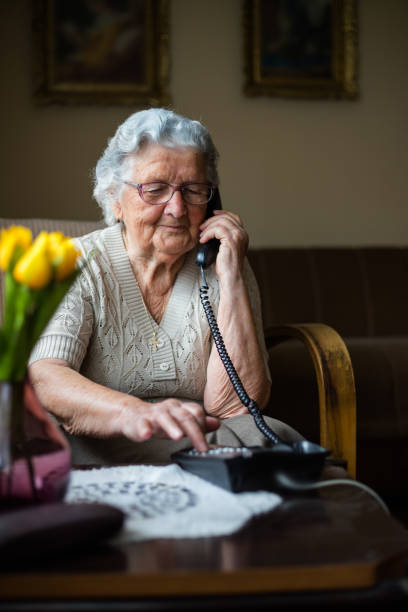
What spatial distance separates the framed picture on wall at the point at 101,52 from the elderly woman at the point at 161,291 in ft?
5.92

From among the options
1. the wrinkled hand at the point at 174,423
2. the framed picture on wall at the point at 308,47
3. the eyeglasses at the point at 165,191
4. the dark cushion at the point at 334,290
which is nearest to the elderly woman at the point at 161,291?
the eyeglasses at the point at 165,191

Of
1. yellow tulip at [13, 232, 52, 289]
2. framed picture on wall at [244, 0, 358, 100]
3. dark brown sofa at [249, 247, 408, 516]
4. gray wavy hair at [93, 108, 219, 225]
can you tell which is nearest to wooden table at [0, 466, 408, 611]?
yellow tulip at [13, 232, 52, 289]

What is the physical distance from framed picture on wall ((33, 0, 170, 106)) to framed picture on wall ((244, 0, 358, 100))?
20.1 inches

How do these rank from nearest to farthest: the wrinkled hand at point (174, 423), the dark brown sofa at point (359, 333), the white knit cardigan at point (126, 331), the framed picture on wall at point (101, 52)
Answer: the wrinkled hand at point (174, 423), the white knit cardigan at point (126, 331), the dark brown sofa at point (359, 333), the framed picture on wall at point (101, 52)

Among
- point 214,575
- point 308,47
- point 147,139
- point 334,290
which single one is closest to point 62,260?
point 214,575

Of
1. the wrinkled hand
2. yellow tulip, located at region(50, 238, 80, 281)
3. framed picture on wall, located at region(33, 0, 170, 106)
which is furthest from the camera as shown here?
framed picture on wall, located at region(33, 0, 170, 106)

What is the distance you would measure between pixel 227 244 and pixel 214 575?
3.62 ft

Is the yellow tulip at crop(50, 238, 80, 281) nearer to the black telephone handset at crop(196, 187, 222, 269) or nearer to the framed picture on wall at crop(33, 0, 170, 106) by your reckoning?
the black telephone handset at crop(196, 187, 222, 269)

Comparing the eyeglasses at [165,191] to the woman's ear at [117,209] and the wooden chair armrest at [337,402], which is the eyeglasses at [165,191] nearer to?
the woman's ear at [117,209]

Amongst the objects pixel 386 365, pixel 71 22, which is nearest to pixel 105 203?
pixel 386 365

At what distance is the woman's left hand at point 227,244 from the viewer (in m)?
1.68

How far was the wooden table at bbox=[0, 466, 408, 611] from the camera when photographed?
65cm

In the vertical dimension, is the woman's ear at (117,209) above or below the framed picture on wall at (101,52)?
below

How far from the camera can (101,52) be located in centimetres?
344
